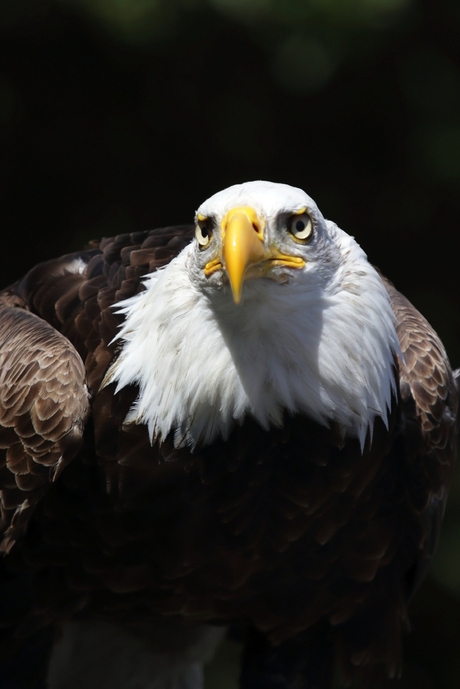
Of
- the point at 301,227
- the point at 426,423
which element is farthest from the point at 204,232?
the point at 426,423

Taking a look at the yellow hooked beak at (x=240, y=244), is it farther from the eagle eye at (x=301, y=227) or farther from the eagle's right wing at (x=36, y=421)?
the eagle's right wing at (x=36, y=421)

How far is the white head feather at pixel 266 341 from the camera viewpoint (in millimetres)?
2043

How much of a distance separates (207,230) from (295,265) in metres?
0.23

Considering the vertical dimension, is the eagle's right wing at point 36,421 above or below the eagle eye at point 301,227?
below

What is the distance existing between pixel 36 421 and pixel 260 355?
650mm

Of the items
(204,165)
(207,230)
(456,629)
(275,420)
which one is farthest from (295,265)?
(456,629)

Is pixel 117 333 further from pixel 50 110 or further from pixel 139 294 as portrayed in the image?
pixel 50 110

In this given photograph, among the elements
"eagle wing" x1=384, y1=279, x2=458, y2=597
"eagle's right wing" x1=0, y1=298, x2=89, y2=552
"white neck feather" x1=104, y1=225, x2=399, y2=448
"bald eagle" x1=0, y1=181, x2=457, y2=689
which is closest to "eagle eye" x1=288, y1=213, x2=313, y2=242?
"bald eagle" x1=0, y1=181, x2=457, y2=689

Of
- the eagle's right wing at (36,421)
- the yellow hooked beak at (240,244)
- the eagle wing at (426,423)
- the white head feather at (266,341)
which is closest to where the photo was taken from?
the yellow hooked beak at (240,244)

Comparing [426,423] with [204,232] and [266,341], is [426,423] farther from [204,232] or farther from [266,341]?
[204,232]

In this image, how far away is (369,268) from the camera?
232 centimetres

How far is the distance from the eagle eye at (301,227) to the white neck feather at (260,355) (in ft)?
0.37

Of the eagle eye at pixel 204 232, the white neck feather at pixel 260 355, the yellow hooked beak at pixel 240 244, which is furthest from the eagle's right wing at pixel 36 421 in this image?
the yellow hooked beak at pixel 240 244

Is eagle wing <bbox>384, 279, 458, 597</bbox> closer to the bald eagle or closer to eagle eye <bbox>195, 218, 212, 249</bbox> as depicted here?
the bald eagle
